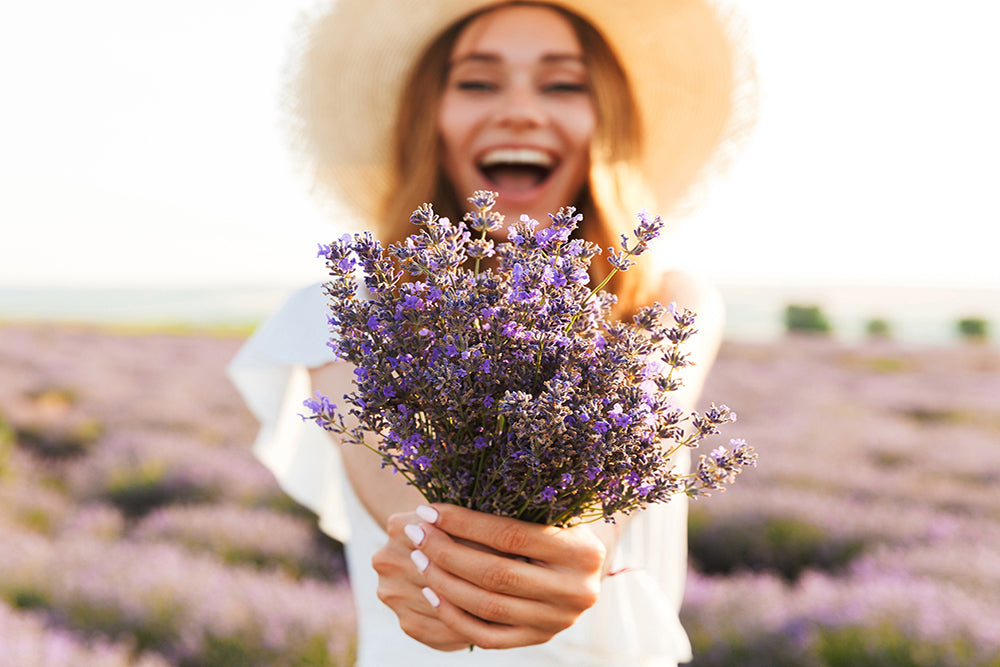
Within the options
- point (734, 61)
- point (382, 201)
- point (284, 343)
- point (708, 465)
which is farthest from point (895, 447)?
point (708, 465)

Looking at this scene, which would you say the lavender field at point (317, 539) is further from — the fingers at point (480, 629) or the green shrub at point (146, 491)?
the fingers at point (480, 629)

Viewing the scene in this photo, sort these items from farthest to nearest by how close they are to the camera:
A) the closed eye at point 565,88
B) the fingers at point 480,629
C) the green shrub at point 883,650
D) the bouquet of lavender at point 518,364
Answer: the green shrub at point 883,650
the closed eye at point 565,88
the fingers at point 480,629
the bouquet of lavender at point 518,364

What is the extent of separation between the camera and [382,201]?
2979 mm

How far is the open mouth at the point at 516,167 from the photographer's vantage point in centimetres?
228

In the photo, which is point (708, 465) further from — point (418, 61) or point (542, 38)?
point (418, 61)

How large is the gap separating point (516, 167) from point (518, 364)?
4.69 ft

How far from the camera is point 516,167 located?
7.76 feet

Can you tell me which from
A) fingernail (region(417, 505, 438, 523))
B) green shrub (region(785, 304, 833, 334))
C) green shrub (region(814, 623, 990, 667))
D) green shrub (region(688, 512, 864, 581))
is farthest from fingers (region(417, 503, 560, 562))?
green shrub (region(785, 304, 833, 334))

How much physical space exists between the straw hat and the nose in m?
0.33

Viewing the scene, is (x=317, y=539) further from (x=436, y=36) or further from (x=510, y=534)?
(x=510, y=534)

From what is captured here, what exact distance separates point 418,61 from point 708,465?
2020 mm

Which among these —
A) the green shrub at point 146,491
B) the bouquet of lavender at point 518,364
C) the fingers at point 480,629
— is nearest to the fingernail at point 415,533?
the fingers at point 480,629

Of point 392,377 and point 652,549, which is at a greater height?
point 392,377

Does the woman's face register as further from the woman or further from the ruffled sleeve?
the ruffled sleeve
